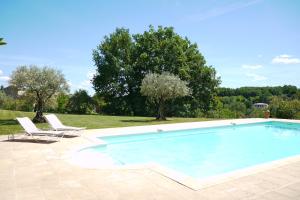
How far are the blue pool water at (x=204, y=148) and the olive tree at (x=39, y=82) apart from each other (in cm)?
526

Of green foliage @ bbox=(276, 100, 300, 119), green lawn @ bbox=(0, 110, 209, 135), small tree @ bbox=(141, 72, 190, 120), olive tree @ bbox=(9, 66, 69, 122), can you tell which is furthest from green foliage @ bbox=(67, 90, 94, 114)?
green foliage @ bbox=(276, 100, 300, 119)

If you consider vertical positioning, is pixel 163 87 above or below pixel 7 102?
Result: above

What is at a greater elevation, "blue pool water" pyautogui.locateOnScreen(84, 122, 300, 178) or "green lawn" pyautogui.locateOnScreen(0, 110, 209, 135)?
"green lawn" pyautogui.locateOnScreen(0, 110, 209, 135)

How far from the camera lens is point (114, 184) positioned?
17.1 ft

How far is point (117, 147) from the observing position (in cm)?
1059

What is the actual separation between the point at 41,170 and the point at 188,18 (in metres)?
17.6

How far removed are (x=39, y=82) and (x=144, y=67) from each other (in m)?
16.0

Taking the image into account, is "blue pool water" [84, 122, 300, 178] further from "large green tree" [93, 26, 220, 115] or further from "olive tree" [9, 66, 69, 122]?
"large green tree" [93, 26, 220, 115]

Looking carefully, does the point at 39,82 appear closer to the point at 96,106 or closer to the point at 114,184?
the point at 114,184

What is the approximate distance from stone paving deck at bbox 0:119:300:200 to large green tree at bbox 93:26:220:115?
72.4ft

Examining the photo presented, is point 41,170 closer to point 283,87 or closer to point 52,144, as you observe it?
point 52,144

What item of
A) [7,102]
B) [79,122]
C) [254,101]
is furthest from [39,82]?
[254,101]

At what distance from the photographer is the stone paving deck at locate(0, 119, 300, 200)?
4.57 m

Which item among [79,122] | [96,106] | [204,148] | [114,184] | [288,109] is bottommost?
[204,148]
